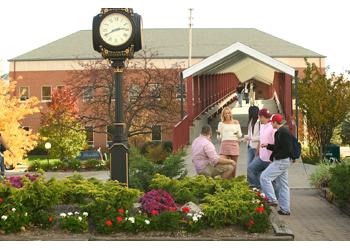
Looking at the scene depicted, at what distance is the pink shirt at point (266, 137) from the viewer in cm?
1219

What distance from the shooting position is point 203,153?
1267cm

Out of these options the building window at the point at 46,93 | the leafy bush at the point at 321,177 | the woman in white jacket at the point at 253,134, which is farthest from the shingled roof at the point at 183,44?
the woman in white jacket at the point at 253,134

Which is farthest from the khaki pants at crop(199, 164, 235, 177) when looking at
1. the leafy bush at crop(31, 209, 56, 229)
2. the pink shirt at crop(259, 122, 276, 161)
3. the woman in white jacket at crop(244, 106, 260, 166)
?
the leafy bush at crop(31, 209, 56, 229)

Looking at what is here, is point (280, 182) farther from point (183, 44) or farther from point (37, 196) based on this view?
point (183, 44)

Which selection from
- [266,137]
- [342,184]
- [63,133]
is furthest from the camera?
[63,133]

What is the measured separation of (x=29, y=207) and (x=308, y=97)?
63.6 feet

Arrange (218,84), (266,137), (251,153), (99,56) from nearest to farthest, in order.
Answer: (266,137) < (251,153) < (218,84) < (99,56)

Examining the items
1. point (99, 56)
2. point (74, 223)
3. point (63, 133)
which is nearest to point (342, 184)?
point (74, 223)

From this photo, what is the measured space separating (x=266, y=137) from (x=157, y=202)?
121 inches

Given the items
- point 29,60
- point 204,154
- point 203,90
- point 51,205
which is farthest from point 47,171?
point 29,60

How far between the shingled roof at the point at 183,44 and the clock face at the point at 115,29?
46816mm

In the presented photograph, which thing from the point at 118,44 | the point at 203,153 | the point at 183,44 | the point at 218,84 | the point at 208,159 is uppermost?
the point at 183,44

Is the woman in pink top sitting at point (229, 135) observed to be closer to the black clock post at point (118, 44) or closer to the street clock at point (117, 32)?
the black clock post at point (118, 44)

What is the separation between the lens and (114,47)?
11.8 metres
